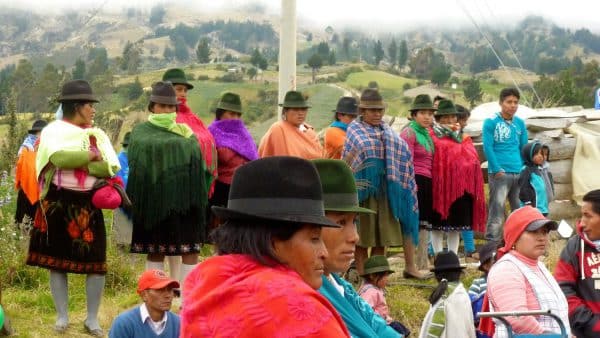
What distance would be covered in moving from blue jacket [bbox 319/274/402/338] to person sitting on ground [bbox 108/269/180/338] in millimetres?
2554

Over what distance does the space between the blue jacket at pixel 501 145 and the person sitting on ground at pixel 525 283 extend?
4603 millimetres

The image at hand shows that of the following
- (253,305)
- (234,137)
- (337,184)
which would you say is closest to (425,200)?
(234,137)

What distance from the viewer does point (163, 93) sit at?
7.89 metres

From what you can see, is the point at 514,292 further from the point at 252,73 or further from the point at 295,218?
the point at 252,73

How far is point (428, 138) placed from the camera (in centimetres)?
991

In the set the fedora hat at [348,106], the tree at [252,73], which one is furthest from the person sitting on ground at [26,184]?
the tree at [252,73]

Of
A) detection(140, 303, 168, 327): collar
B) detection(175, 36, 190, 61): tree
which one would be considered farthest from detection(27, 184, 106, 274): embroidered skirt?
detection(175, 36, 190, 61): tree

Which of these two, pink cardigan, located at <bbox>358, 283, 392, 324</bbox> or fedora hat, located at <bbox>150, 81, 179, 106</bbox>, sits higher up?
fedora hat, located at <bbox>150, 81, 179, 106</bbox>

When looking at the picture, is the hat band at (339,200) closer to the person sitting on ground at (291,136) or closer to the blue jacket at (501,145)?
the person sitting on ground at (291,136)

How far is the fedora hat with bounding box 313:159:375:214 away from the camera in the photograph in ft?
12.2

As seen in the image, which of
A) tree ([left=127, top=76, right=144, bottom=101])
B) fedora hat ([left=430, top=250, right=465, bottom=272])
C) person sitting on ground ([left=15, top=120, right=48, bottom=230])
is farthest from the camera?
tree ([left=127, top=76, right=144, bottom=101])

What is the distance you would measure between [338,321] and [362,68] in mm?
55362

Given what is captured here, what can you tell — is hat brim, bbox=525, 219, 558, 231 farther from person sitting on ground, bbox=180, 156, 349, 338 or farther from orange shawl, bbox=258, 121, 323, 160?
person sitting on ground, bbox=180, 156, 349, 338

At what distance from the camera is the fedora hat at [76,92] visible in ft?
23.2
